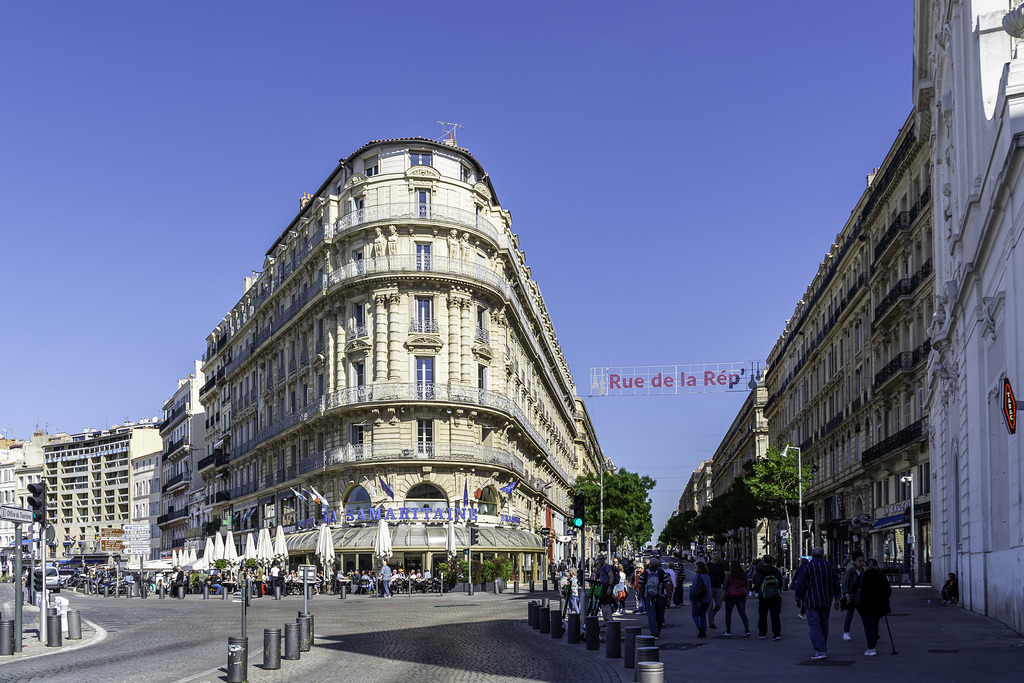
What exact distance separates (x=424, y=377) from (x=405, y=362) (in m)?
1.17

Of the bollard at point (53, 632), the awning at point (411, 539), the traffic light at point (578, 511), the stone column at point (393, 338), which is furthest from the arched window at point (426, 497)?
the bollard at point (53, 632)

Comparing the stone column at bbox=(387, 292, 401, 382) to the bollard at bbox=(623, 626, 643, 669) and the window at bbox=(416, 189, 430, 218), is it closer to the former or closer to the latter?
the window at bbox=(416, 189, 430, 218)

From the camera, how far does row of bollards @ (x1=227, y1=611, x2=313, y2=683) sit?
46.8 feet

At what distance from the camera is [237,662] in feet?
46.8

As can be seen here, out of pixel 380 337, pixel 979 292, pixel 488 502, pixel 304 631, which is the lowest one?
pixel 488 502

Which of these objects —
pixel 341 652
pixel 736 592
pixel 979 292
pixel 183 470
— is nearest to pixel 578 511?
pixel 736 592

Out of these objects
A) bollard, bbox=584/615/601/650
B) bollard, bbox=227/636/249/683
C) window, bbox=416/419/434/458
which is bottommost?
bollard, bbox=584/615/601/650

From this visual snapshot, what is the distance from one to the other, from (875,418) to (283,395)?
33.4 meters

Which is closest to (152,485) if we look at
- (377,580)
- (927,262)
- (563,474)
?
(563,474)

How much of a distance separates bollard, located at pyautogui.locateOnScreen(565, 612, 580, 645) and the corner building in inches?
1246

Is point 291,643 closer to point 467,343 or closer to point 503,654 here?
point 503,654

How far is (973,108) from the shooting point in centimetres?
2314

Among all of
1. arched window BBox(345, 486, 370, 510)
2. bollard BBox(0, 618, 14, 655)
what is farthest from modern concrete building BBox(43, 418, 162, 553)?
bollard BBox(0, 618, 14, 655)

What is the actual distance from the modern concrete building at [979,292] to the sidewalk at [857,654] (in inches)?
41.0
